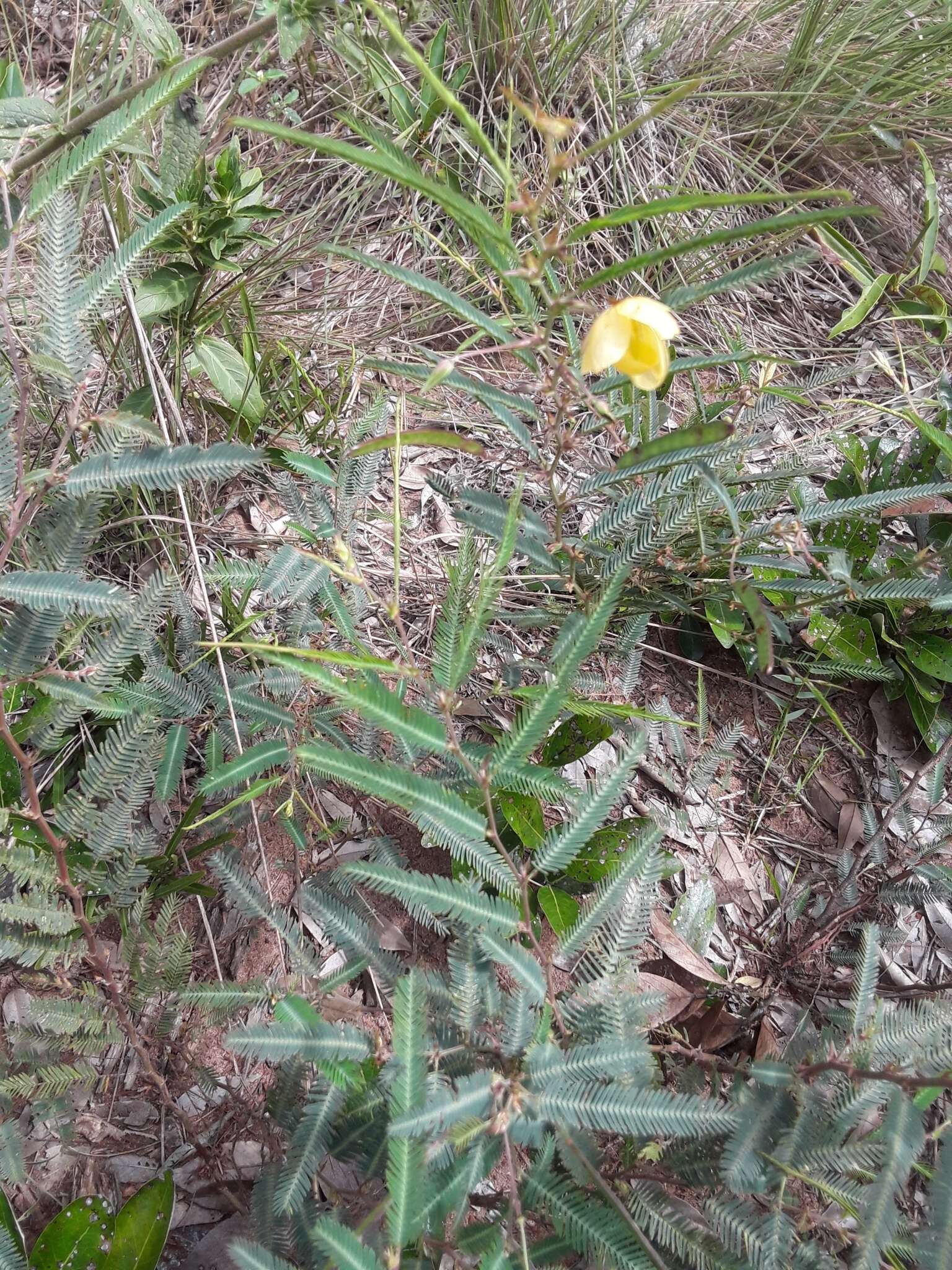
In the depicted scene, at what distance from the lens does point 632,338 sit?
0.91 metres

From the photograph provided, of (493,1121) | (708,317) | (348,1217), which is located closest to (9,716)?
(348,1217)

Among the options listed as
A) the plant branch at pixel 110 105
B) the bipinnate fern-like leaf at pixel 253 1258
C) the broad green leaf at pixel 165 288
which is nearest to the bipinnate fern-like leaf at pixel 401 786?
the bipinnate fern-like leaf at pixel 253 1258

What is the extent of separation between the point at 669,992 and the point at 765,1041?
187 mm

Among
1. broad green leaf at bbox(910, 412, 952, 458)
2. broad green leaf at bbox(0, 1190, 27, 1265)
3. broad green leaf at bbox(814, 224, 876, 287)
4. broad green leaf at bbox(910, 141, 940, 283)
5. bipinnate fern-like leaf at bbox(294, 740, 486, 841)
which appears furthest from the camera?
broad green leaf at bbox(814, 224, 876, 287)

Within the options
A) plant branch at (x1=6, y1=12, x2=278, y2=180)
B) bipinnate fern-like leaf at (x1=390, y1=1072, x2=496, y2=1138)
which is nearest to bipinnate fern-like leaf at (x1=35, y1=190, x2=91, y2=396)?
plant branch at (x1=6, y1=12, x2=278, y2=180)

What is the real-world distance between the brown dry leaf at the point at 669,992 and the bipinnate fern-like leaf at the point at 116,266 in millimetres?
1395

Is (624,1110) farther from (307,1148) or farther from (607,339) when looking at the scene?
(607,339)

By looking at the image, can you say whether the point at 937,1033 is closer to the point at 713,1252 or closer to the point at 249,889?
the point at 713,1252

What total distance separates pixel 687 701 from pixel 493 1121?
3.94ft

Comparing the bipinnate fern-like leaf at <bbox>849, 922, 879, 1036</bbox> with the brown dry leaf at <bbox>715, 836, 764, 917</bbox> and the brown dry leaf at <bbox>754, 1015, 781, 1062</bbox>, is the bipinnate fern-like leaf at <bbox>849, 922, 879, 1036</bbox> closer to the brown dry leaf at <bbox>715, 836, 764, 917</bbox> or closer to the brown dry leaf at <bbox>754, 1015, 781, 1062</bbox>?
the brown dry leaf at <bbox>754, 1015, 781, 1062</bbox>

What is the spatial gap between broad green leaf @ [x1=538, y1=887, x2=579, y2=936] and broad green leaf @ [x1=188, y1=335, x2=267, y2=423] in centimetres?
112

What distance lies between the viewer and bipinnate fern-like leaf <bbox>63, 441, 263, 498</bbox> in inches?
39.1

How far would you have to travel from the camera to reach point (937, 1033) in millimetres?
1023

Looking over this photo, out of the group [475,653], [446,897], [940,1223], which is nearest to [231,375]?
[475,653]
